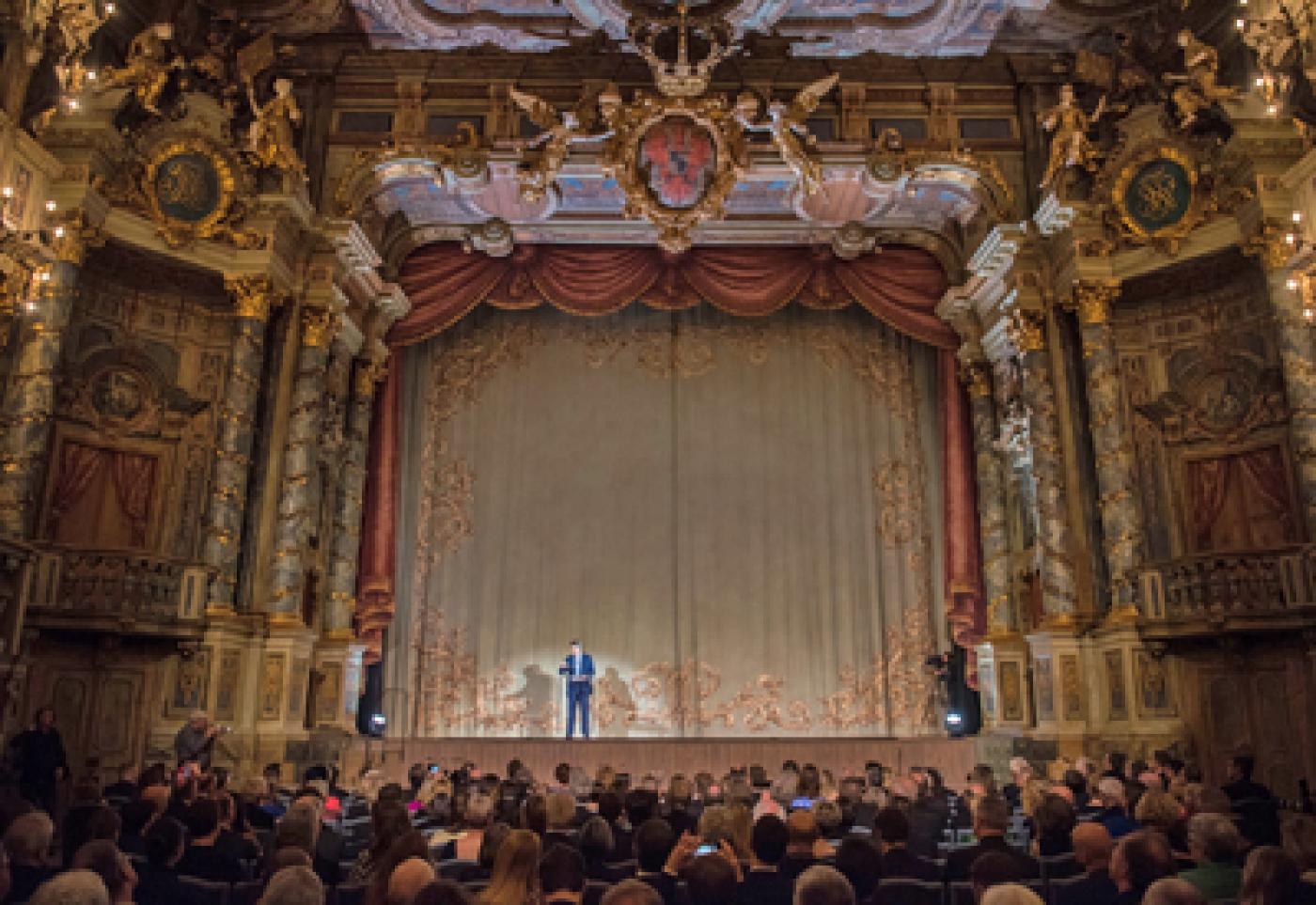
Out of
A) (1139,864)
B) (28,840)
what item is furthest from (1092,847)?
(28,840)

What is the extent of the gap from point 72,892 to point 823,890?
1.92 m

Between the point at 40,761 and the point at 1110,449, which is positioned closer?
the point at 40,761

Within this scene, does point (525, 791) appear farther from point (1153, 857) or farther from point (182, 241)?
point (182, 241)

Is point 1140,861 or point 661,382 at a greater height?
point 661,382

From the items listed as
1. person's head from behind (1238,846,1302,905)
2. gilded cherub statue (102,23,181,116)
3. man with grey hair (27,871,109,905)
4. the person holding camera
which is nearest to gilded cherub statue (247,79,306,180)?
gilded cherub statue (102,23,181,116)

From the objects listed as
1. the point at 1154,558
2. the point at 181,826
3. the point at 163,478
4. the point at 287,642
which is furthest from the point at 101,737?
the point at 1154,558

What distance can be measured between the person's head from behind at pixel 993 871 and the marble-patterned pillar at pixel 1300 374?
7.96 meters

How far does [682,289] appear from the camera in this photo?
15.3 metres

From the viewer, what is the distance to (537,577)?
15.8 meters

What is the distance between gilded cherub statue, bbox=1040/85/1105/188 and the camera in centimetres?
1222

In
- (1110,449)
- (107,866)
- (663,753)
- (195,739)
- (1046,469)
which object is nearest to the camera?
(107,866)

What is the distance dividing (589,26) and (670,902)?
1245 cm

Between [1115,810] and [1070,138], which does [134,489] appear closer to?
[1115,810]

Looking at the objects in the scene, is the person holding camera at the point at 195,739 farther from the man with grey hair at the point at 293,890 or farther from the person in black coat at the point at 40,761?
the man with grey hair at the point at 293,890
